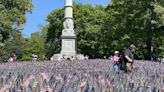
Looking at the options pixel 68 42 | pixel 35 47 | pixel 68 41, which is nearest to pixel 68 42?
pixel 68 42

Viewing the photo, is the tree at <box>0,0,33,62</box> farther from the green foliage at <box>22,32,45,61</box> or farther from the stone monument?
the green foliage at <box>22,32,45,61</box>

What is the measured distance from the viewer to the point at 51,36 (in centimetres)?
9200

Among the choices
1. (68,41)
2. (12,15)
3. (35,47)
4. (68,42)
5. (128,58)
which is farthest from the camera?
(35,47)

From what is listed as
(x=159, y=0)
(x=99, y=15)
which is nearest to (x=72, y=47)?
(x=159, y=0)

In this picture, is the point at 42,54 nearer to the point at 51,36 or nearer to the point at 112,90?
the point at 51,36

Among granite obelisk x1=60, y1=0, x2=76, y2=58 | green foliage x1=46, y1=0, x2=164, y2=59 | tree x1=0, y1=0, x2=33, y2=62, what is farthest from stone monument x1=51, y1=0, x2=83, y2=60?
tree x1=0, y1=0, x2=33, y2=62

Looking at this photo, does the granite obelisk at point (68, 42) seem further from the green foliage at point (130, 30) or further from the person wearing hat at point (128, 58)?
the person wearing hat at point (128, 58)

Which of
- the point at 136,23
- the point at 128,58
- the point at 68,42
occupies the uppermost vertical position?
the point at 136,23

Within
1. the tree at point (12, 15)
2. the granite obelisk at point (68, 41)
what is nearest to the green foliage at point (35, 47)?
the tree at point (12, 15)

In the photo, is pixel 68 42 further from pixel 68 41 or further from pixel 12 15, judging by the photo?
pixel 12 15

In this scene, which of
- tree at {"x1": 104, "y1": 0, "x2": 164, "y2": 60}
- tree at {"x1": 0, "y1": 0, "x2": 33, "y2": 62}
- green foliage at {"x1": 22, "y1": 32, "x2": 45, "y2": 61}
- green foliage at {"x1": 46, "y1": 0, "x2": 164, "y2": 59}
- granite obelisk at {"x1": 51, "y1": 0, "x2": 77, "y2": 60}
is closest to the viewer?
granite obelisk at {"x1": 51, "y1": 0, "x2": 77, "y2": 60}

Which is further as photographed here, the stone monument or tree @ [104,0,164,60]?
tree @ [104,0,164,60]

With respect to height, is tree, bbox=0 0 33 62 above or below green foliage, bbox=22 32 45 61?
above

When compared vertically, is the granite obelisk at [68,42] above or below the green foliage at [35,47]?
above
